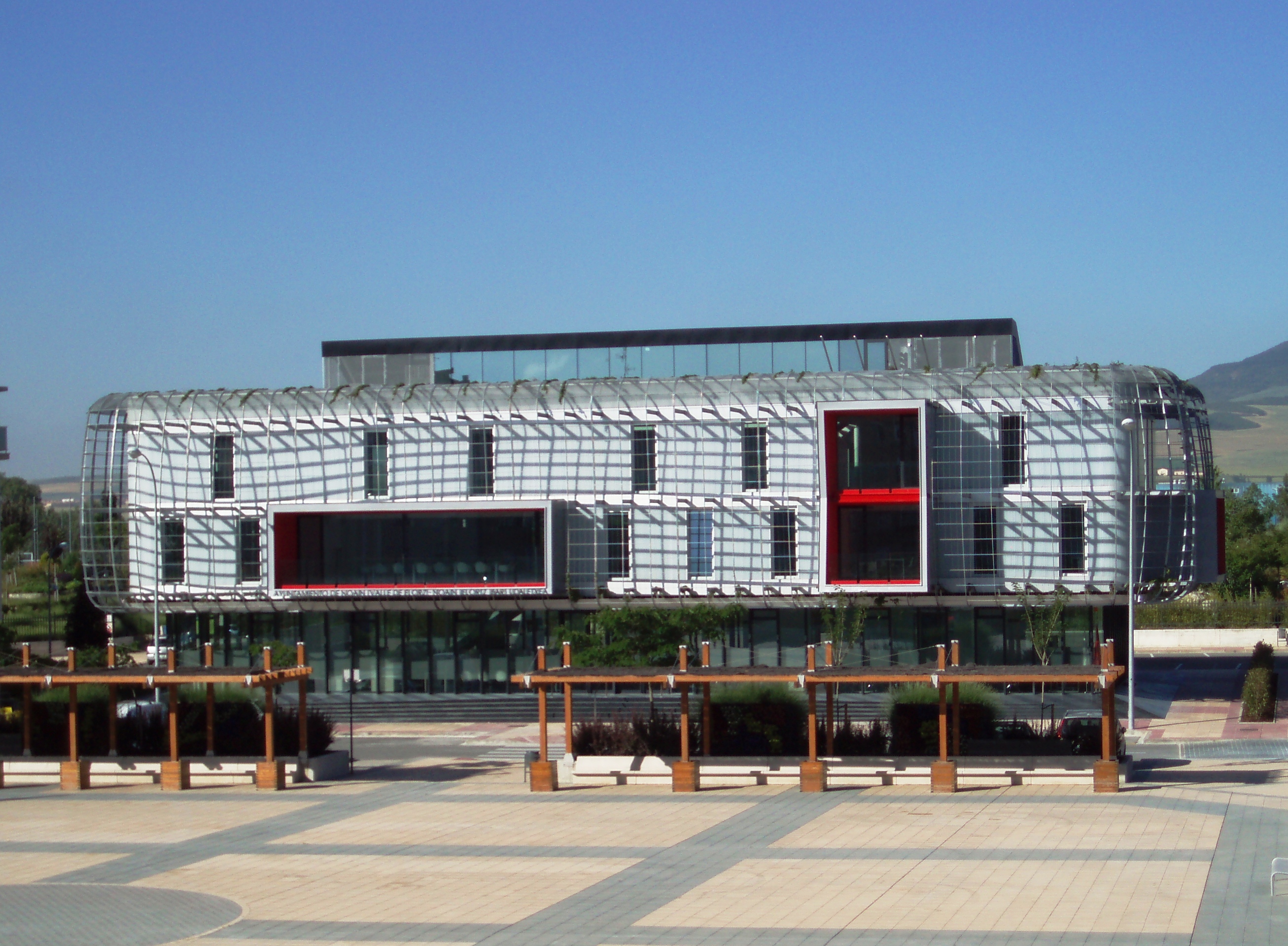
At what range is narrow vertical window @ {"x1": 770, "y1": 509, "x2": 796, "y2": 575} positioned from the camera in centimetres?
5428

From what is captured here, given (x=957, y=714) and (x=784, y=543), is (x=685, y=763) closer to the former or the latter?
(x=957, y=714)

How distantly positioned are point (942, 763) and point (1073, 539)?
902 inches

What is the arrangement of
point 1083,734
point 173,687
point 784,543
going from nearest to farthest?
point 1083,734 < point 173,687 < point 784,543

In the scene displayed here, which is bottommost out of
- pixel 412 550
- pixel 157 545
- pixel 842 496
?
pixel 412 550

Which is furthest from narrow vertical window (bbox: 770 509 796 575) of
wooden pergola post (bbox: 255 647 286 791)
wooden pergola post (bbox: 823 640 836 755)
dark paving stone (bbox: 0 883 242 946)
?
dark paving stone (bbox: 0 883 242 946)

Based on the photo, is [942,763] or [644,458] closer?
[942,763]

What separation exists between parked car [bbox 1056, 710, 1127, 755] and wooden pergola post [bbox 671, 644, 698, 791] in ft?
27.6

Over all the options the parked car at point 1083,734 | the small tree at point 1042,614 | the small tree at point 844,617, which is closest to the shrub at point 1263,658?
the small tree at point 1042,614

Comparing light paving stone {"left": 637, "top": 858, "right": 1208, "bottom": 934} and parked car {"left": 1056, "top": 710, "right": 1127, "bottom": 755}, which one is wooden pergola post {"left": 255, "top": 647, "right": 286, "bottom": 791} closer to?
light paving stone {"left": 637, "top": 858, "right": 1208, "bottom": 934}

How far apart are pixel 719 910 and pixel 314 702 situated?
3816cm

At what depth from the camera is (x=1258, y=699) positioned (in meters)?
46.9

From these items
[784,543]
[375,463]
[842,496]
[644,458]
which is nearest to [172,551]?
[375,463]

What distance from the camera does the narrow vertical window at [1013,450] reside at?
52.8 meters

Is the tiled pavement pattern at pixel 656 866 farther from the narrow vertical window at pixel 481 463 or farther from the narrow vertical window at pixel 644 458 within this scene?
the narrow vertical window at pixel 481 463
